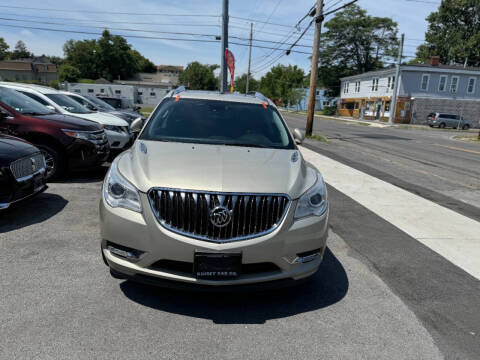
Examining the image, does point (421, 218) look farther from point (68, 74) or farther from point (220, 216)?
point (68, 74)

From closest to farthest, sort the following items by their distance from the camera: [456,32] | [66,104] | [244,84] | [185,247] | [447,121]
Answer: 1. [185,247]
2. [66,104]
3. [447,121]
4. [456,32]
5. [244,84]

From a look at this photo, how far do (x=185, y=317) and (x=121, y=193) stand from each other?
110cm

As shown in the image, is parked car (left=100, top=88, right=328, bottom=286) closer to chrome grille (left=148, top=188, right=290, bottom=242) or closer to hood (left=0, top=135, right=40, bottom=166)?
chrome grille (left=148, top=188, right=290, bottom=242)

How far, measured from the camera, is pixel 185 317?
287cm

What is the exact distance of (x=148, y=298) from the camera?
123 inches

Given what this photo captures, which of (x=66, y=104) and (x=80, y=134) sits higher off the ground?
(x=66, y=104)

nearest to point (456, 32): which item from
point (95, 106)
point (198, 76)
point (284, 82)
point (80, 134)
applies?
point (284, 82)

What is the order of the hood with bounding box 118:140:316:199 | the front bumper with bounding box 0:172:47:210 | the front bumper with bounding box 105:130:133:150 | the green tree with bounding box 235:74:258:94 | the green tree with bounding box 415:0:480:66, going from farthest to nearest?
the green tree with bounding box 235:74:258:94
the green tree with bounding box 415:0:480:66
the front bumper with bounding box 105:130:133:150
the front bumper with bounding box 0:172:47:210
the hood with bounding box 118:140:316:199

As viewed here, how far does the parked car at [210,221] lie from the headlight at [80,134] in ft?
13.4

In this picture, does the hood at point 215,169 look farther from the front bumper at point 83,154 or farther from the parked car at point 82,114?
the parked car at point 82,114

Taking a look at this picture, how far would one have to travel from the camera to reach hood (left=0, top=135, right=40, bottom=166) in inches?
176

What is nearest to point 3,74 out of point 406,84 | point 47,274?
point 406,84

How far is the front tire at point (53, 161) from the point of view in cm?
673

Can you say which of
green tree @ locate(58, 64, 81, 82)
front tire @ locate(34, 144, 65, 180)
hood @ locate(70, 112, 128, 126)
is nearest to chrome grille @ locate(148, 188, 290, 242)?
front tire @ locate(34, 144, 65, 180)
